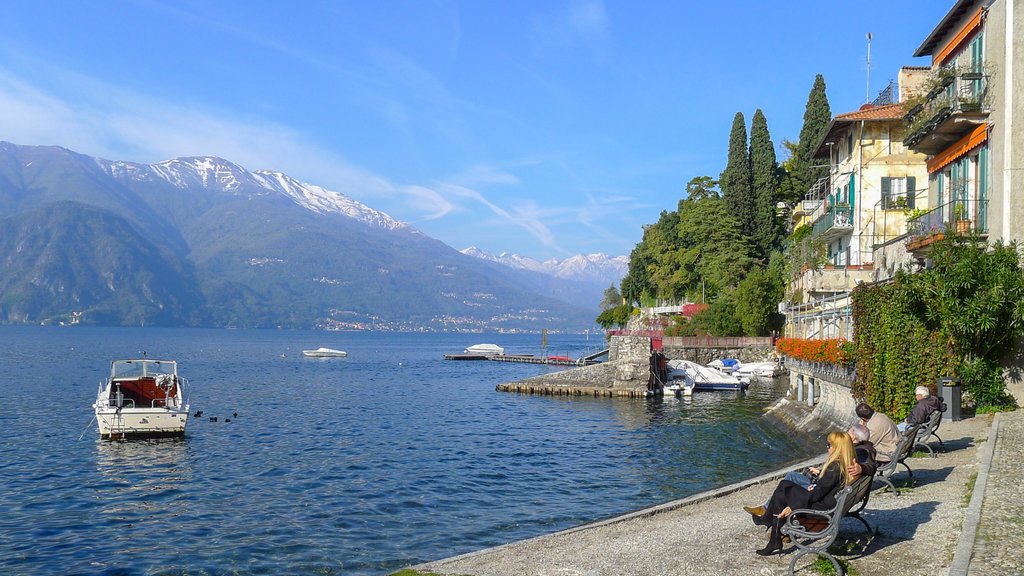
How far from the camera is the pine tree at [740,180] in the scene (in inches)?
3191

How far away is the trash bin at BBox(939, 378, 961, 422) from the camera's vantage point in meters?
18.6

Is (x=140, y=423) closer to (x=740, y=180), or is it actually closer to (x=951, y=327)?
(x=951, y=327)

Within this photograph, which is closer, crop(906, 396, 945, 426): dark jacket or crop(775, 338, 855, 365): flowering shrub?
crop(906, 396, 945, 426): dark jacket

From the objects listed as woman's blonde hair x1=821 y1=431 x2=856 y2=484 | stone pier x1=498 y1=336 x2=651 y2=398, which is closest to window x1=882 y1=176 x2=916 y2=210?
stone pier x1=498 y1=336 x2=651 y2=398

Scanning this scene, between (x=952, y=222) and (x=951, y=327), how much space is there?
15.9ft

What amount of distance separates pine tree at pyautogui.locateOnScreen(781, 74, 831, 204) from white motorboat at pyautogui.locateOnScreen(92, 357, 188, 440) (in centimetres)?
5879

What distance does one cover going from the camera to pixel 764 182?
8044 cm

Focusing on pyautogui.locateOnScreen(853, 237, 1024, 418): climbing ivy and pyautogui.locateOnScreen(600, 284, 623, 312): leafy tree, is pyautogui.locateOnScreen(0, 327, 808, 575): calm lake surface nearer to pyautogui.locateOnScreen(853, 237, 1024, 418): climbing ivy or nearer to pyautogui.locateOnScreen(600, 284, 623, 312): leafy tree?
pyautogui.locateOnScreen(853, 237, 1024, 418): climbing ivy

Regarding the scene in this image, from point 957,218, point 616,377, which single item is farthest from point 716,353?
point 957,218

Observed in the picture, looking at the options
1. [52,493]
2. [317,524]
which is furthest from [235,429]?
[317,524]

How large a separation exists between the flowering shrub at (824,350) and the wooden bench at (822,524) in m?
14.5

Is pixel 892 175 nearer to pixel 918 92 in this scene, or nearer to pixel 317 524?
pixel 918 92

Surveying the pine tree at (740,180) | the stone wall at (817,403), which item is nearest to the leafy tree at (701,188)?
the pine tree at (740,180)

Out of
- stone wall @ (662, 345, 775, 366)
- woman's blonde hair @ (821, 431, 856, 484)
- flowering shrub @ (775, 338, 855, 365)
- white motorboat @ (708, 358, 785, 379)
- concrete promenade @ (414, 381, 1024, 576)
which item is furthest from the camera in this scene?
stone wall @ (662, 345, 775, 366)
